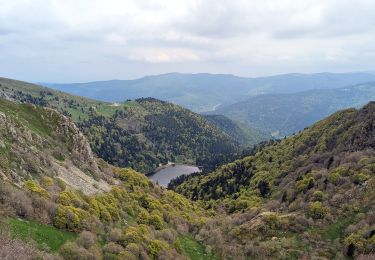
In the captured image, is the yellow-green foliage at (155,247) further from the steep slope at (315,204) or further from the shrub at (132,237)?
the steep slope at (315,204)

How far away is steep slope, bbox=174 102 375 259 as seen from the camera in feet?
152

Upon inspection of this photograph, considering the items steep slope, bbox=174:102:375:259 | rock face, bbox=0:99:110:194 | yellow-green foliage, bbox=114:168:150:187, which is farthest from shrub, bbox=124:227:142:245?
yellow-green foliage, bbox=114:168:150:187

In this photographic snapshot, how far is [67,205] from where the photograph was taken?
37875 mm

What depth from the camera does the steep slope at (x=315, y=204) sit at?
46219 millimetres

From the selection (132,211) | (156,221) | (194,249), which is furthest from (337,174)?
(132,211)

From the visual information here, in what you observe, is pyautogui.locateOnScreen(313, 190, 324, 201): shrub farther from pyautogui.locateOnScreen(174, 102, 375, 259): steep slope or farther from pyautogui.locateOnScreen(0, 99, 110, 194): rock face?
pyautogui.locateOnScreen(0, 99, 110, 194): rock face

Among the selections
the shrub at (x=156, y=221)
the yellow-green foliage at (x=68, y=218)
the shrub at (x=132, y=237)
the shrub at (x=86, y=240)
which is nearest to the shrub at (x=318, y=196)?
the shrub at (x=156, y=221)

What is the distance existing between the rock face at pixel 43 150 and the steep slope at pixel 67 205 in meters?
0.12

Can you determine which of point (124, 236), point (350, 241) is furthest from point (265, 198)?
point (124, 236)

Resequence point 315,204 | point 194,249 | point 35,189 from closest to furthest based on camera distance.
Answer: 1. point 35,189
2. point 194,249
3. point 315,204

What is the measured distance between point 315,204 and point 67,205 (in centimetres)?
3472

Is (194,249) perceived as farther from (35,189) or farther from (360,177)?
(360,177)

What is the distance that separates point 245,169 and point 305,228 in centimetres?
8364

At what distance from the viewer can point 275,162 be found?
122m
